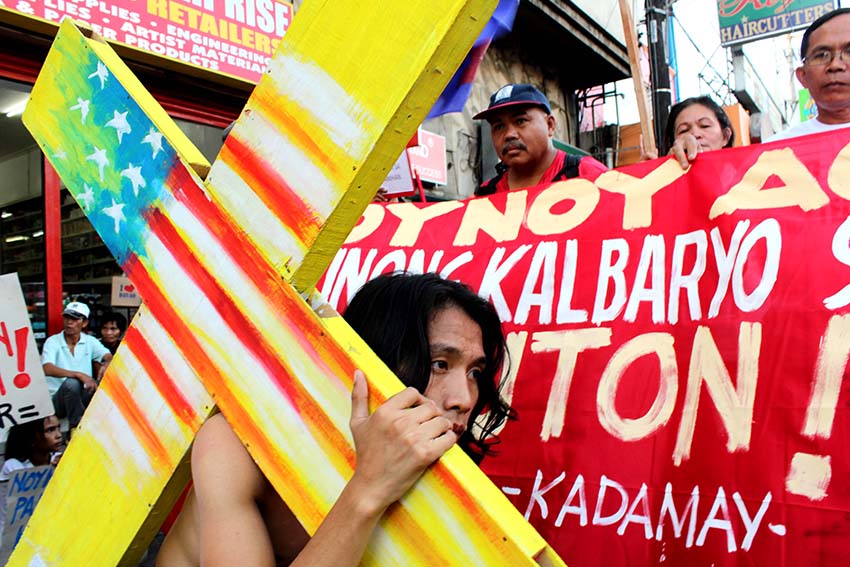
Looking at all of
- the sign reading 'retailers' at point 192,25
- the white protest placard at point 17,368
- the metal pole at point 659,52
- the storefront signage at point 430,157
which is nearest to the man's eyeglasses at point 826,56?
the white protest placard at point 17,368

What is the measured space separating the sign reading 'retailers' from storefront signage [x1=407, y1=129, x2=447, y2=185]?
2.23 m

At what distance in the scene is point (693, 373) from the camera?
1889 mm

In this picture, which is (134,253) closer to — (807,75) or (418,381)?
(418,381)

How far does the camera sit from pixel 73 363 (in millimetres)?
4625

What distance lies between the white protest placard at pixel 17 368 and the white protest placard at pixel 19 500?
0.68ft

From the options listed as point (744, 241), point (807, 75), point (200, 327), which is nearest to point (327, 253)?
point (200, 327)

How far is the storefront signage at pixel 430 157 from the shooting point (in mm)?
7668

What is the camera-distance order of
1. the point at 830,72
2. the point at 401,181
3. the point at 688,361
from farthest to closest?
the point at 401,181
the point at 830,72
the point at 688,361

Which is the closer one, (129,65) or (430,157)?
(129,65)

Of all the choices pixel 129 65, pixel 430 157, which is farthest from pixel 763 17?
pixel 129 65

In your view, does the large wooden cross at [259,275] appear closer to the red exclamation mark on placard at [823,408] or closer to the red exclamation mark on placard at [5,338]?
the red exclamation mark on placard at [823,408]

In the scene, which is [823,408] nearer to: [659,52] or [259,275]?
[259,275]

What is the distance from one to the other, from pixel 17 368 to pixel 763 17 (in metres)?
10.8

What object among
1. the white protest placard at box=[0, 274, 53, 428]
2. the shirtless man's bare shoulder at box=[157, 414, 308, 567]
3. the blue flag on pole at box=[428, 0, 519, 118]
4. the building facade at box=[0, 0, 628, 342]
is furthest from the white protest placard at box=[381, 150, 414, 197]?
the shirtless man's bare shoulder at box=[157, 414, 308, 567]
